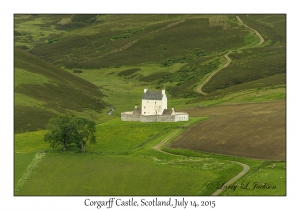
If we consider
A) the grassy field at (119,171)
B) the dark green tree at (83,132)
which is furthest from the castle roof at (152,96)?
the dark green tree at (83,132)

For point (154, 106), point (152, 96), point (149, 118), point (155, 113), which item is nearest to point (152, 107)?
point (154, 106)

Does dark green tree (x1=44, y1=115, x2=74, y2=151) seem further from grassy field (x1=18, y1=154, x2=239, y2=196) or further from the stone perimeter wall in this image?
the stone perimeter wall

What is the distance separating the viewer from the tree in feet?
364

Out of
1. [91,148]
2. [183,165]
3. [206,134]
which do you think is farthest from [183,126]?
[183,165]

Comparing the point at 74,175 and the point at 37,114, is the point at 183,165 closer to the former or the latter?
the point at 74,175

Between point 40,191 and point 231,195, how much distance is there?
93.3 ft

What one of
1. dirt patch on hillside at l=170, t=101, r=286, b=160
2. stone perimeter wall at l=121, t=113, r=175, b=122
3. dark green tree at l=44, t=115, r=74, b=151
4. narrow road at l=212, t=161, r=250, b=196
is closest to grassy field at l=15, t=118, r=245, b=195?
narrow road at l=212, t=161, r=250, b=196

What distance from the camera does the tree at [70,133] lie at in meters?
111

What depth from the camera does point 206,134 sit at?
115 metres

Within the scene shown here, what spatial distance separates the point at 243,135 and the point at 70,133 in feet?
109

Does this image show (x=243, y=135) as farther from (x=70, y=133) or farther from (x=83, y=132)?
(x=70, y=133)

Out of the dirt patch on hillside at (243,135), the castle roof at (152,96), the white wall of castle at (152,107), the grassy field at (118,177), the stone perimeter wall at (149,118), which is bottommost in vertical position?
the grassy field at (118,177)

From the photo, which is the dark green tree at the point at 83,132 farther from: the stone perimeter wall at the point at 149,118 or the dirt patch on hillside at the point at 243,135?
the stone perimeter wall at the point at 149,118

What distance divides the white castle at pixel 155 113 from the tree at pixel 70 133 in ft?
78.1
